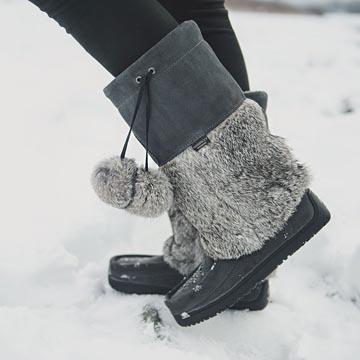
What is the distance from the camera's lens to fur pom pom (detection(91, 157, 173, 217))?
78cm

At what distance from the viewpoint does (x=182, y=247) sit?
3.12ft

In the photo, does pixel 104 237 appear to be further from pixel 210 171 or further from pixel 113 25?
pixel 113 25

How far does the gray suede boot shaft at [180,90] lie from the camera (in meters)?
0.74

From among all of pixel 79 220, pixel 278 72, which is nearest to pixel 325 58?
pixel 278 72

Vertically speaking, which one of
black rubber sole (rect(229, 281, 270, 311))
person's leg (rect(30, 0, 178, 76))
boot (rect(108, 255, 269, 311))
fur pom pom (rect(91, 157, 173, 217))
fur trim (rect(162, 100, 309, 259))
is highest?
person's leg (rect(30, 0, 178, 76))

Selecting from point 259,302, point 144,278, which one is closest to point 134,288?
point 144,278

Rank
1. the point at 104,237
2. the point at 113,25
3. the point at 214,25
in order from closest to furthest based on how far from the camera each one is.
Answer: the point at 113,25
the point at 214,25
the point at 104,237

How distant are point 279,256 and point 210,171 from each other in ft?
0.62

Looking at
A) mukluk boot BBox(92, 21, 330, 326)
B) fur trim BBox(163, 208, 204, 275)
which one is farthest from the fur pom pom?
fur trim BBox(163, 208, 204, 275)

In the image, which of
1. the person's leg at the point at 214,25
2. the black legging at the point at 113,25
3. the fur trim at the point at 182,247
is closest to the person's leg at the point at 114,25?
the black legging at the point at 113,25

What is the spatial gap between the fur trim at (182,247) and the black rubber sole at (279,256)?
107mm

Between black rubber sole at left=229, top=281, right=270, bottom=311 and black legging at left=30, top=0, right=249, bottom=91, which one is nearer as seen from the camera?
black legging at left=30, top=0, right=249, bottom=91

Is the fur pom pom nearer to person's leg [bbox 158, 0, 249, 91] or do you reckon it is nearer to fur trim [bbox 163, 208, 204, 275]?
fur trim [bbox 163, 208, 204, 275]

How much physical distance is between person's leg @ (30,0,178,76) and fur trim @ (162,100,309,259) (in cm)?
17
